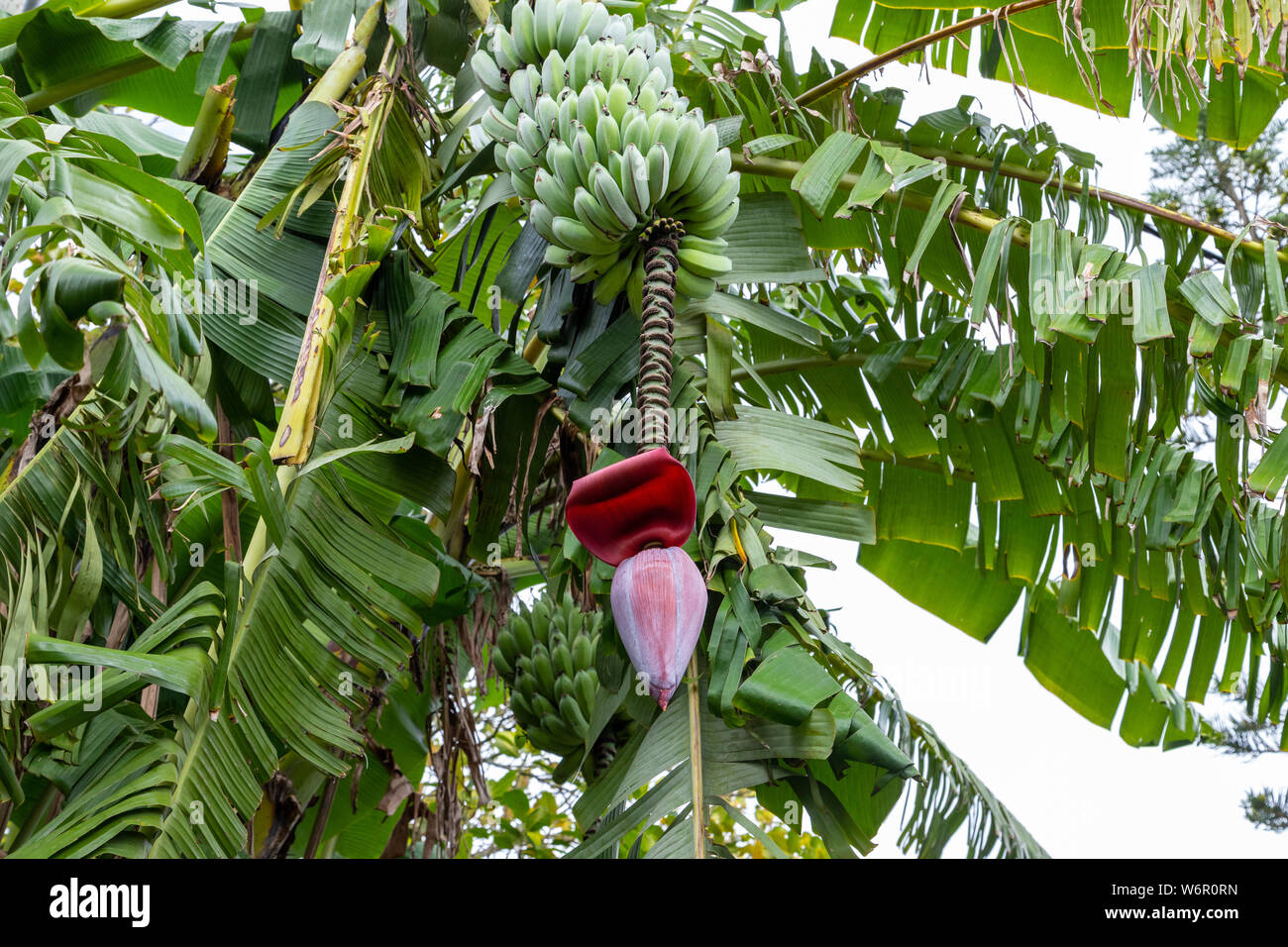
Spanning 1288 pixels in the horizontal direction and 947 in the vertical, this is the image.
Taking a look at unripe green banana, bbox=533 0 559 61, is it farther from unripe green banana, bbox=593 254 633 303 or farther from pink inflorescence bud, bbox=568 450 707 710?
pink inflorescence bud, bbox=568 450 707 710

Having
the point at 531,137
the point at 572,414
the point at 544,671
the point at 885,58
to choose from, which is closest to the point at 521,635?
the point at 544,671

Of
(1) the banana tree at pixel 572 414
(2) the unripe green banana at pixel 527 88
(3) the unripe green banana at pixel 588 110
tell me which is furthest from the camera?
(2) the unripe green banana at pixel 527 88

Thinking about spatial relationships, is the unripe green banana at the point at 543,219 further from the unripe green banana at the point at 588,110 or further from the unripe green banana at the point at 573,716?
the unripe green banana at the point at 573,716

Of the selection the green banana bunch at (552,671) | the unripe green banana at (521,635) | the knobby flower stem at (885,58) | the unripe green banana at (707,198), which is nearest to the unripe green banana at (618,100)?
the unripe green banana at (707,198)

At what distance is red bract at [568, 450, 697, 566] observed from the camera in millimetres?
789

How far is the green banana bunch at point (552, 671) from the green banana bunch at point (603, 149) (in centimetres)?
61

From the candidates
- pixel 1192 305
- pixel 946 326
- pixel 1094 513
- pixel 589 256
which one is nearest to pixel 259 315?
pixel 589 256

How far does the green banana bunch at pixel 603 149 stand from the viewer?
40.5 inches

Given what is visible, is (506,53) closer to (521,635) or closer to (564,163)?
(564,163)

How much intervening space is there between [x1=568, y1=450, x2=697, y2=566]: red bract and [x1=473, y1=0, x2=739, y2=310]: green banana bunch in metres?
0.33

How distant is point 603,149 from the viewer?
41.1 inches

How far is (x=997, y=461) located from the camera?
1724mm
